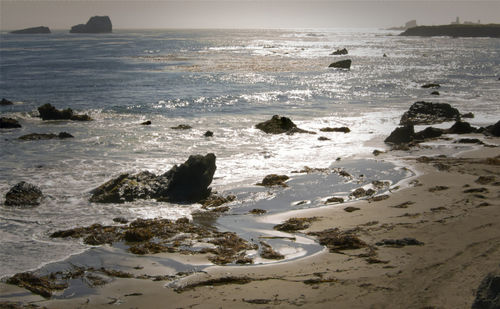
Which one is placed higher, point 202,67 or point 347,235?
point 202,67

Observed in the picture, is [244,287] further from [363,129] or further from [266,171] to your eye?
[363,129]

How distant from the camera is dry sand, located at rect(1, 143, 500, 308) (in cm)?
666

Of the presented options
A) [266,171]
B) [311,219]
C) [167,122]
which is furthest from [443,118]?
[311,219]

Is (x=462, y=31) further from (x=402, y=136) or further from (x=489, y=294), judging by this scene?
(x=489, y=294)

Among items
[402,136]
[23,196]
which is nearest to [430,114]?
[402,136]

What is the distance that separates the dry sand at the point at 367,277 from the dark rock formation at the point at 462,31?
168 meters

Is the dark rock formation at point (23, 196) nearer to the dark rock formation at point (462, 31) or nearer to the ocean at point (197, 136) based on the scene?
Answer: the ocean at point (197, 136)

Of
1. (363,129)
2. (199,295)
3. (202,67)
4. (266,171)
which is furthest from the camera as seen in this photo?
(202,67)

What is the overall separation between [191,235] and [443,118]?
18.2 metres

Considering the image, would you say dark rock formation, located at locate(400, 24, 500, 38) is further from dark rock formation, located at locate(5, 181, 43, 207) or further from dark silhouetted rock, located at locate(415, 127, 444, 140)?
dark rock formation, located at locate(5, 181, 43, 207)

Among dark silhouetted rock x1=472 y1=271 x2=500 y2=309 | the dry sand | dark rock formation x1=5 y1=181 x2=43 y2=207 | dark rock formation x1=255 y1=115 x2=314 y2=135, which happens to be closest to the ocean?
dark rock formation x1=5 y1=181 x2=43 y2=207

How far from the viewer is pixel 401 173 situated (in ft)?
47.3

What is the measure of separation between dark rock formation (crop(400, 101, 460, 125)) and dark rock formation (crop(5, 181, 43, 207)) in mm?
17491

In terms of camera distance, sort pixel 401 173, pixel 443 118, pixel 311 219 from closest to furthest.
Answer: pixel 311 219
pixel 401 173
pixel 443 118
